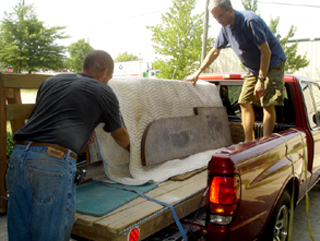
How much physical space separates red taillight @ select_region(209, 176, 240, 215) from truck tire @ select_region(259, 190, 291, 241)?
63 cm

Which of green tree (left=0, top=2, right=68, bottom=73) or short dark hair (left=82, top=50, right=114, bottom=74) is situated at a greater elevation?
green tree (left=0, top=2, right=68, bottom=73)

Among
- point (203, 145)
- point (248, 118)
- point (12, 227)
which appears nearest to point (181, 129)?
point (203, 145)

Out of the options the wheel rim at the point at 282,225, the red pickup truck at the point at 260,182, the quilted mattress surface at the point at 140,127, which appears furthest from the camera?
the quilted mattress surface at the point at 140,127

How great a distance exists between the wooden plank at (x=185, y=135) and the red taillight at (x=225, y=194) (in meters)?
1.07

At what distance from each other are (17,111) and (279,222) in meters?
2.39

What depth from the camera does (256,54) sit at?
3.46m

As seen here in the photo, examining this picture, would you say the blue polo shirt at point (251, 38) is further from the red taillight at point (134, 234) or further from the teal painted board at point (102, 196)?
the red taillight at point (134, 234)

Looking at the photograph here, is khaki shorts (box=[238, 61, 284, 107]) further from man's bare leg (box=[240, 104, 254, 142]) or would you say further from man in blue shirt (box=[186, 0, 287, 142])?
man's bare leg (box=[240, 104, 254, 142])

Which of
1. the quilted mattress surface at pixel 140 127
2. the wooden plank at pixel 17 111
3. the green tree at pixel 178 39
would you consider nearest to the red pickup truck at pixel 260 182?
the quilted mattress surface at pixel 140 127

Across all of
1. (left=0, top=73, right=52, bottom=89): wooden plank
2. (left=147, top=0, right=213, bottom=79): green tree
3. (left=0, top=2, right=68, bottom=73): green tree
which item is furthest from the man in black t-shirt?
(left=0, top=2, right=68, bottom=73): green tree

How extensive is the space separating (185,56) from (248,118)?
14917 mm

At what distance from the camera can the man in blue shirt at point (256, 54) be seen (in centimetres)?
321

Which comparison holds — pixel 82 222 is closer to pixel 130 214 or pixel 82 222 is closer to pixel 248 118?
pixel 130 214

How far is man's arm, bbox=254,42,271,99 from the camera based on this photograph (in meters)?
3.21
